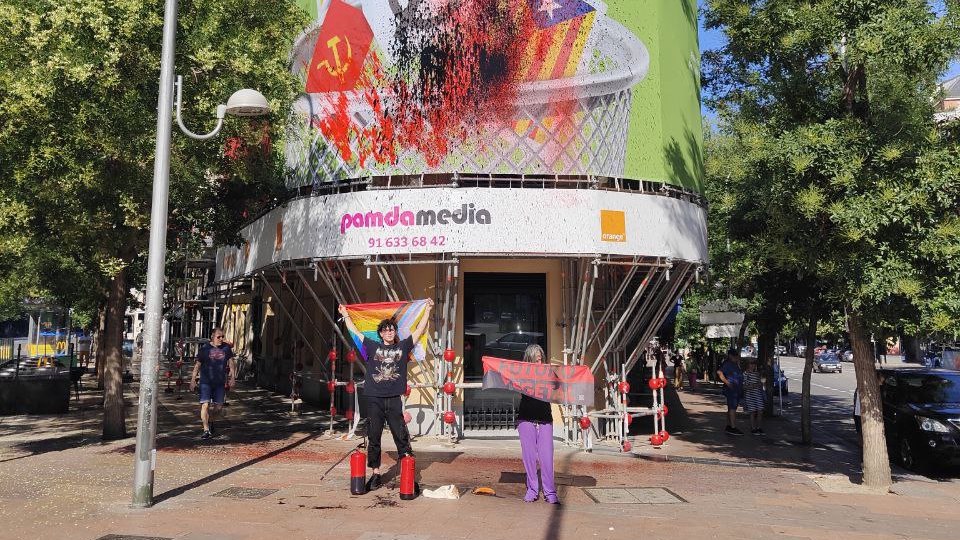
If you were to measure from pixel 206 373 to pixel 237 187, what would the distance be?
3446mm

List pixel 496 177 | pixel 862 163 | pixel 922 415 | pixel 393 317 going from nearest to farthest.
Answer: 1. pixel 862 163
2. pixel 393 317
3. pixel 922 415
4. pixel 496 177

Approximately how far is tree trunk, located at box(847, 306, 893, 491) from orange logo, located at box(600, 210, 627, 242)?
3.50 m

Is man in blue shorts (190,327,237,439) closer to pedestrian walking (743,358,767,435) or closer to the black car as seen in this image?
pedestrian walking (743,358,767,435)

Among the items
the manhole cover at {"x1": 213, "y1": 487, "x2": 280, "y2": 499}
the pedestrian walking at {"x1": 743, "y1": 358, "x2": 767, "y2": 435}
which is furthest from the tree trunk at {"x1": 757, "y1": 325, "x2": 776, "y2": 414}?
the manhole cover at {"x1": 213, "y1": 487, "x2": 280, "y2": 499}

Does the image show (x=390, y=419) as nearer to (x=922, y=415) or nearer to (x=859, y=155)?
(x=859, y=155)

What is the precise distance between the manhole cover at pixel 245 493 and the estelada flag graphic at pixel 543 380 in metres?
2.92

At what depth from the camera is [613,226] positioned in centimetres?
1184

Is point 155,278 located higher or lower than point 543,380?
higher

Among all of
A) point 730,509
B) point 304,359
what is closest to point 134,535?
point 730,509

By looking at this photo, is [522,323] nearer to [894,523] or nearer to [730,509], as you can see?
[730,509]

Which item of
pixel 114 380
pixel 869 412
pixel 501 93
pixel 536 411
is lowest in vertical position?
pixel 869 412

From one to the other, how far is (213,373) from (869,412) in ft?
34.7

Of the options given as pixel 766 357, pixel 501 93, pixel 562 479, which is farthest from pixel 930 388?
pixel 501 93

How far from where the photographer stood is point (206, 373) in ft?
42.1
